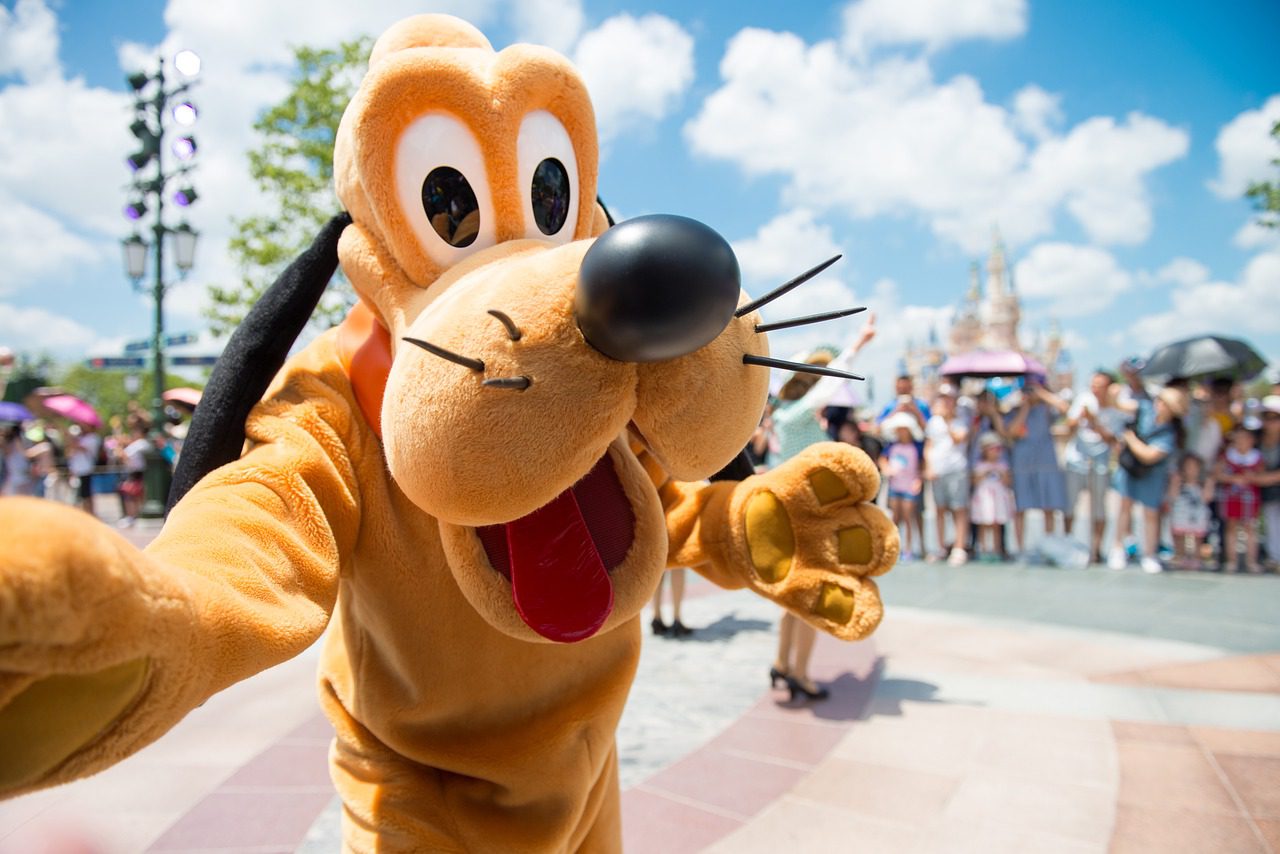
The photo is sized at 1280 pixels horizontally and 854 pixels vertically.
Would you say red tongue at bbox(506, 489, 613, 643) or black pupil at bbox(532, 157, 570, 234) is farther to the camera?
black pupil at bbox(532, 157, 570, 234)

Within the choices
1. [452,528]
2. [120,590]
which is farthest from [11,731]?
[452,528]

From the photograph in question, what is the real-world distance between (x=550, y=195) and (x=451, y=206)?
0.53 feet

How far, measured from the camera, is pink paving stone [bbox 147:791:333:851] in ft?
8.56

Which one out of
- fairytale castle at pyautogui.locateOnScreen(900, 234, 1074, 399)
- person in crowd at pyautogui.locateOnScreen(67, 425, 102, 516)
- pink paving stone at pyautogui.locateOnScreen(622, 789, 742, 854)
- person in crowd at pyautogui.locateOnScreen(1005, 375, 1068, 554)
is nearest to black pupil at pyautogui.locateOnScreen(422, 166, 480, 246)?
pink paving stone at pyautogui.locateOnScreen(622, 789, 742, 854)

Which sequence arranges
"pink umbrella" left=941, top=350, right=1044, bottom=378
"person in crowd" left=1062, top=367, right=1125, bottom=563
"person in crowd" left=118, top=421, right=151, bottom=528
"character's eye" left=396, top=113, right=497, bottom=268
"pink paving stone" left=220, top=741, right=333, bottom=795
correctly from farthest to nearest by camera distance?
"person in crowd" left=118, top=421, right=151, bottom=528 → "pink umbrella" left=941, top=350, right=1044, bottom=378 → "person in crowd" left=1062, top=367, right=1125, bottom=563 → "pink paving stone" left=220, top=741, right=333, bottom=795 → "character's eye" left=396, top=113, right=497, bottom=268

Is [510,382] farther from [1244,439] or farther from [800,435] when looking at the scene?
[1244,439]

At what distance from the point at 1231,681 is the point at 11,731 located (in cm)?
496

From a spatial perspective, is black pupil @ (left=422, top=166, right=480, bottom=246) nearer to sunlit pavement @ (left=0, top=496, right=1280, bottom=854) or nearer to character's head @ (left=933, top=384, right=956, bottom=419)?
sunlit pavement @ (left=0, top=496, right=1280, bottom=854)

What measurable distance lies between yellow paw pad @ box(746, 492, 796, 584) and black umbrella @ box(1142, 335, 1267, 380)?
7.18 metres

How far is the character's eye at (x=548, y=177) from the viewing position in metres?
1.20

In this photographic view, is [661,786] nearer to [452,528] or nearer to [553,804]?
[553,804]

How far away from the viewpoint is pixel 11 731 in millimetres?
561

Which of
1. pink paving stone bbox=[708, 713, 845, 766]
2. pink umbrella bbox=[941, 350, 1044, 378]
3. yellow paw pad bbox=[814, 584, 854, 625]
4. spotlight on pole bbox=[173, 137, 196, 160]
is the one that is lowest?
pink paving stone bbox=[708, 713, 845, 766]

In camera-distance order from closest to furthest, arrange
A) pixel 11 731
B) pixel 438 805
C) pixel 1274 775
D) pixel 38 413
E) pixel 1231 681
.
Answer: pixel 11 731
pixel 438 805
pixel 1274 775
pixel 1231 681
pixel 38 413
